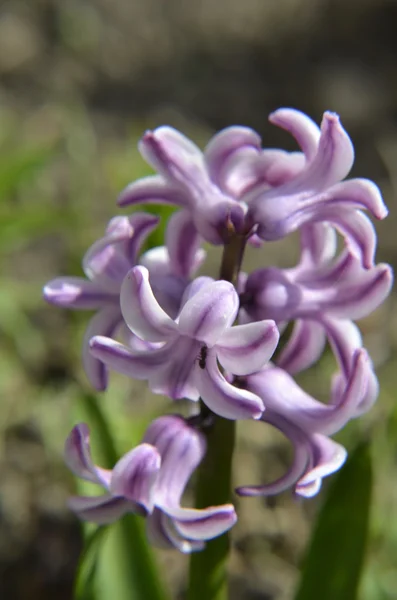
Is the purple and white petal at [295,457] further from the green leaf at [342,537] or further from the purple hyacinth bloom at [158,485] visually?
the green leaf at [342,537]

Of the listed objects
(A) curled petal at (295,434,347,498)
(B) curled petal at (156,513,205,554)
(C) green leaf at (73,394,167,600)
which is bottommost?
(C) green leaf at (73,394,167,600)

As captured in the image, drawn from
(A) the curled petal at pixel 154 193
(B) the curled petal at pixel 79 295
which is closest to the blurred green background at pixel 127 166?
(B) the curled petal at pixel 79 295

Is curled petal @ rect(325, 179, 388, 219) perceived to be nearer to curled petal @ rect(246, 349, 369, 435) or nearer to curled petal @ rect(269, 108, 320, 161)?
curled petal @ rect(269, 108, 320, 161)

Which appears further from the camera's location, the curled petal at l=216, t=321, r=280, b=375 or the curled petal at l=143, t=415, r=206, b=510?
the curled petal at l=143, t=415, r=206, b=510

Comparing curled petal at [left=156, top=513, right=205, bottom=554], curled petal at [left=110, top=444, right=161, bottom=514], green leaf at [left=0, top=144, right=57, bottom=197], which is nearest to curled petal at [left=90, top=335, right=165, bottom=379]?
curled petal at [left=110, top=444, right=161, bottom=514]

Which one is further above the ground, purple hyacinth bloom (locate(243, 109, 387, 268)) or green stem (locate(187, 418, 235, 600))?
purple hyacinth bloom (locate(243, 109, 387, 268))

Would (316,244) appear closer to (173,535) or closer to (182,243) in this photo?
(182,243)

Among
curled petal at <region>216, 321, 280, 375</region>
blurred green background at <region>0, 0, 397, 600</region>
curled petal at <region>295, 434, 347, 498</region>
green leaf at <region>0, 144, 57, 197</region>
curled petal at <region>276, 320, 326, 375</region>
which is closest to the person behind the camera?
curled petal at <region>216, 321, 280, 375</region>
